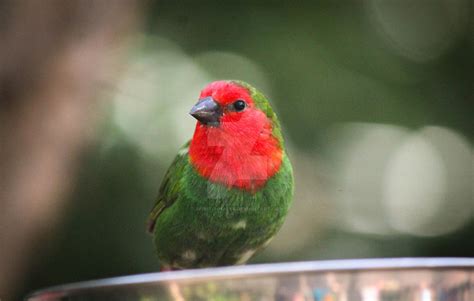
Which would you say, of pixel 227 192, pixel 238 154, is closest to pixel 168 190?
pixel 227 192

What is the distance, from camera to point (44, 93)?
215 cm

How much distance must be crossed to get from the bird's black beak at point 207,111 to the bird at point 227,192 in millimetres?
29

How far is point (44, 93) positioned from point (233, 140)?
4.68 ft

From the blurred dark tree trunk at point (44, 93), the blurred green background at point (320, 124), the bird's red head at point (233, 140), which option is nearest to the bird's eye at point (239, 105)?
the bird's red head at point (233, 140)

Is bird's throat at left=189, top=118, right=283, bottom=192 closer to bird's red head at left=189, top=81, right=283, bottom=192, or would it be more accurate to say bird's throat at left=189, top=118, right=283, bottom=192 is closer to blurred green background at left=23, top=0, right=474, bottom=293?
bird's red head at left=189, top=81, right=283, bottom=192

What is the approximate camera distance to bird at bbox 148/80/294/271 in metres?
0.88

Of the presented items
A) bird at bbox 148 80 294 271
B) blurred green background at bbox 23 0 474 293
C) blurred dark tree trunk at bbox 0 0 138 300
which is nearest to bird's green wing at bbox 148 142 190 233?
bird at bbox 148 80 294 271

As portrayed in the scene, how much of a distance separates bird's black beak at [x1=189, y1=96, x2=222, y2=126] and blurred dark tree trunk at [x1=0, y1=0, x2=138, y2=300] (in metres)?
1.39

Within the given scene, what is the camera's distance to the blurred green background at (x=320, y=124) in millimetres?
1692

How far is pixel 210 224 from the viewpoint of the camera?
1.09m

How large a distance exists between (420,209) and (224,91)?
2.14 metres

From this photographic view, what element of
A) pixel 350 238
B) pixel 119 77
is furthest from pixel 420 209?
pixel 119 77

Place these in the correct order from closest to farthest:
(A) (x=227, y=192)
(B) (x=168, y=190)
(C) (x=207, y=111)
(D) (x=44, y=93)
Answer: (C) (x=207, y=111), (A) (x=227, y=192), (B) (x=168, y=190), (D) (x=44, y=93)

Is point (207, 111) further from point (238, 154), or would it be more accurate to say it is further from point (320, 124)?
point (320, 124)
